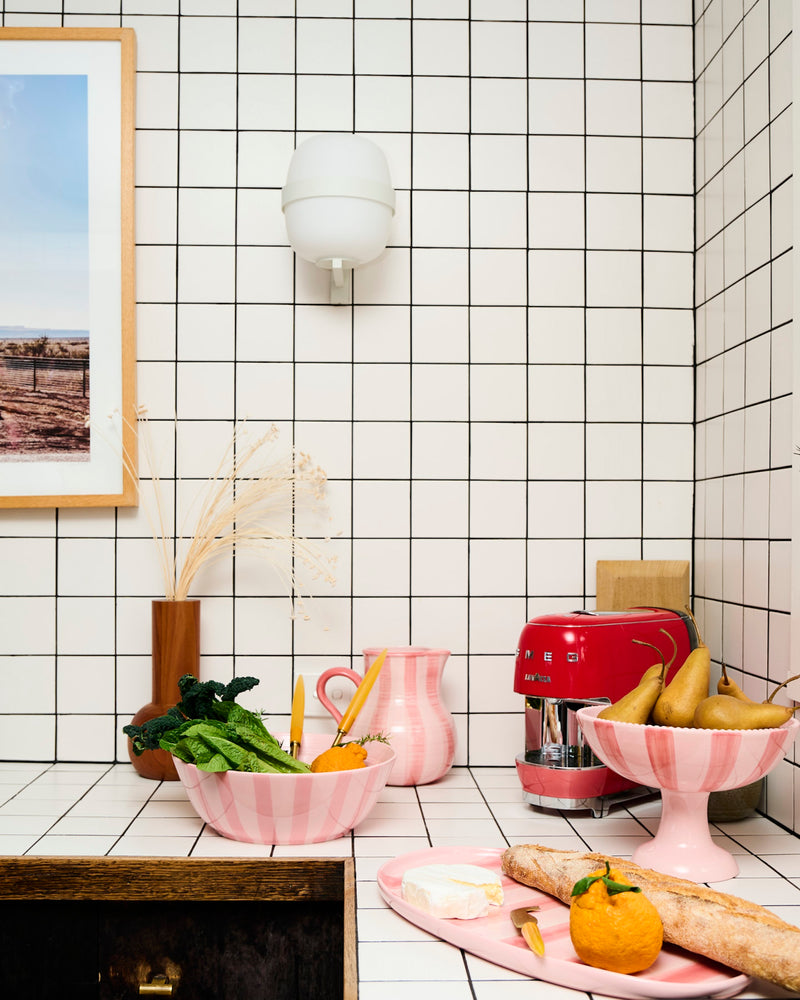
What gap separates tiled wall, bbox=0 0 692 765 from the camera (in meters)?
1.69

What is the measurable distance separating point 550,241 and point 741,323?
0.41 meters

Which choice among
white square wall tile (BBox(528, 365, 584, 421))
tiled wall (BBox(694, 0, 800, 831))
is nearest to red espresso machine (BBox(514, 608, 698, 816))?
tiled wall (BBox(694, 0, 800, 831))

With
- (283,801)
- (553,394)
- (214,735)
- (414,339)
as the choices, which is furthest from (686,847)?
(414,339)

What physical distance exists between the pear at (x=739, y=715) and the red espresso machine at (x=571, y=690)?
0.26 meters

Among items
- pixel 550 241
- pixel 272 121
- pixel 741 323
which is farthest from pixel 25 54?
pixel 741 323

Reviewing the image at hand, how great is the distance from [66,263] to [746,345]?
1210 mm

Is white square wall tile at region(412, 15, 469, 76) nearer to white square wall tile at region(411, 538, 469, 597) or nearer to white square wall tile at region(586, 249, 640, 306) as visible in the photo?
white square wall tile at region(586, 249, 640, 306)

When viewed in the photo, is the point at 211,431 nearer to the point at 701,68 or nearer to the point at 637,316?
the point at 637,316

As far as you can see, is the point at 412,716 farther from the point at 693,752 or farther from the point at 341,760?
the point at 693,752

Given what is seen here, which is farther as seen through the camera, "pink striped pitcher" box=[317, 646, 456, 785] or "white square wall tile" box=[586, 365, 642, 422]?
"white square wall tile" box=[586, 365, 642, 422]

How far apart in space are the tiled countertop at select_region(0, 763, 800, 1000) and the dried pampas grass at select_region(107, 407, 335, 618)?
398 millimetres

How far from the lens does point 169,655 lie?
62.2 inches

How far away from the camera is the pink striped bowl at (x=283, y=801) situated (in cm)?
119

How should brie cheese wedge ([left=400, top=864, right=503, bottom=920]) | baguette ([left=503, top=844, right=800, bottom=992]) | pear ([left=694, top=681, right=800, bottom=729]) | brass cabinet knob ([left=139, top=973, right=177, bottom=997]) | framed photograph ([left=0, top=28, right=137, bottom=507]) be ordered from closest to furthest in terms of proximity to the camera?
baguette ([left=503, top=844, right=800, bottom=992]) < brie cheese wedge ([left=400, top=864, right=503, bottom=920]) < pear ([left=694, top=681, right=800, bottom=729]) < brass cabinet knob ([left=139, top=973, right=177, bottom=997]) < framed photograph ([left=0, top=28, right=137, bottom=507])
